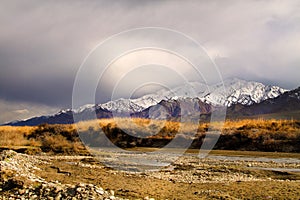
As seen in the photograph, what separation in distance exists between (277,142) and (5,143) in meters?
36.2

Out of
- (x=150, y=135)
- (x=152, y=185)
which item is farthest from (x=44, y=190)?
(x=150, y=135)

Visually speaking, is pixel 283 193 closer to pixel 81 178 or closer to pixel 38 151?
pixel 81 178

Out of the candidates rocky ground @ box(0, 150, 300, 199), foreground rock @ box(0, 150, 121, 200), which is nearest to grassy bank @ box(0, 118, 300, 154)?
rocky ground @ box(0, 150, 300, 199)

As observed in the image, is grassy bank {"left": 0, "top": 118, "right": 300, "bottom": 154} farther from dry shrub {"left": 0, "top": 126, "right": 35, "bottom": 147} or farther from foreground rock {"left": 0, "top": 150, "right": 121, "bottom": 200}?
foreground rock {"left": 0, "top": 150, "right": 121, "bottom": 200}

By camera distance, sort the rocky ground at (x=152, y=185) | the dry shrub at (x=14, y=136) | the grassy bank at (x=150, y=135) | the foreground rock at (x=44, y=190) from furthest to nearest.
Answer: the dry shrub at (x=14, y=136), the grassy bank at (x=150, y=135), the rocky ground at (x=152, y=185), the foreground rock at (x=44, y=190)

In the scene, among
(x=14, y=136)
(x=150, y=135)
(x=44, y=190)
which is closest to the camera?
(x=44, y=190)

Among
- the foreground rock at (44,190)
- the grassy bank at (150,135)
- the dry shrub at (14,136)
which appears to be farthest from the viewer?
the dry shrub at (14,136)

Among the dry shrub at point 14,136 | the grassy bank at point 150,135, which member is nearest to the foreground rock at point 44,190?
the grassy bank at point 150,135

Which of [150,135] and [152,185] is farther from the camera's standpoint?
[150,135]

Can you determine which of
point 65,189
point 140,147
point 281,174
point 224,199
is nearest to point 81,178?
point 65,189

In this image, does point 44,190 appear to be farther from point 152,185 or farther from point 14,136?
point 14,136

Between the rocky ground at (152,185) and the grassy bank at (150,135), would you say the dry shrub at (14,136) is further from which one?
the rocky ground at (152,185)

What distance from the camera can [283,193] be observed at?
1811 cm

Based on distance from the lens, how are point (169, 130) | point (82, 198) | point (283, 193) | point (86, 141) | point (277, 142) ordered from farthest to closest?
point (169, 130) < point (86, 141) < point (277, 142) < point (283, 193) < point (82, 198)
